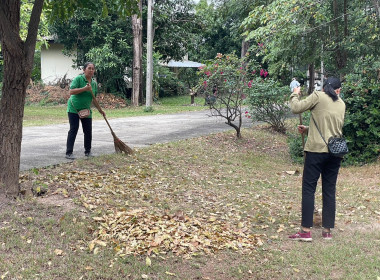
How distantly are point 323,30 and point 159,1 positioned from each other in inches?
560

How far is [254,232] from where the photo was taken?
557 cm

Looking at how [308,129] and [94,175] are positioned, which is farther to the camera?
[94,175]

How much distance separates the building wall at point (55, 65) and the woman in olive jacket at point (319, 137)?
24649mm

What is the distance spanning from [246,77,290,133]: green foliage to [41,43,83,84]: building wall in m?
17.0

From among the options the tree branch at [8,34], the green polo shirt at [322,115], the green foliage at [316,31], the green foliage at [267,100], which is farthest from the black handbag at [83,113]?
the green foliage at [267,100]

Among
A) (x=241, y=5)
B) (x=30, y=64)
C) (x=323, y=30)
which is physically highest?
(x=241, y=5)

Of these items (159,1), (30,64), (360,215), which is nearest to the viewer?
(30,64)

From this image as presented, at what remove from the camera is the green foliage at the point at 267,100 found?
1363 centimetres

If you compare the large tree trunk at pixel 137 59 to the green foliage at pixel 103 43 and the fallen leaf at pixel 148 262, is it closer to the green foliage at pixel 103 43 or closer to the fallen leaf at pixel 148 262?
the green foliage at pixel 103 43

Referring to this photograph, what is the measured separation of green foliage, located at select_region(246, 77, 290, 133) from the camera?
13633 mm

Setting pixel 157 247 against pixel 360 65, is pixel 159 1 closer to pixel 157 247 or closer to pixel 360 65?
pixel 360 65

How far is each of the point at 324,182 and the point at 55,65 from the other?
85.9 ft

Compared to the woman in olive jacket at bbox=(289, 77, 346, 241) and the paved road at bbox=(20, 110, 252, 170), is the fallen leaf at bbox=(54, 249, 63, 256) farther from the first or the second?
the paved road at bbox=(20, 110, 252, 170)

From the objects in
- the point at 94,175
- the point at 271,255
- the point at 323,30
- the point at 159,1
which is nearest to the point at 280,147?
the point at 323,30
